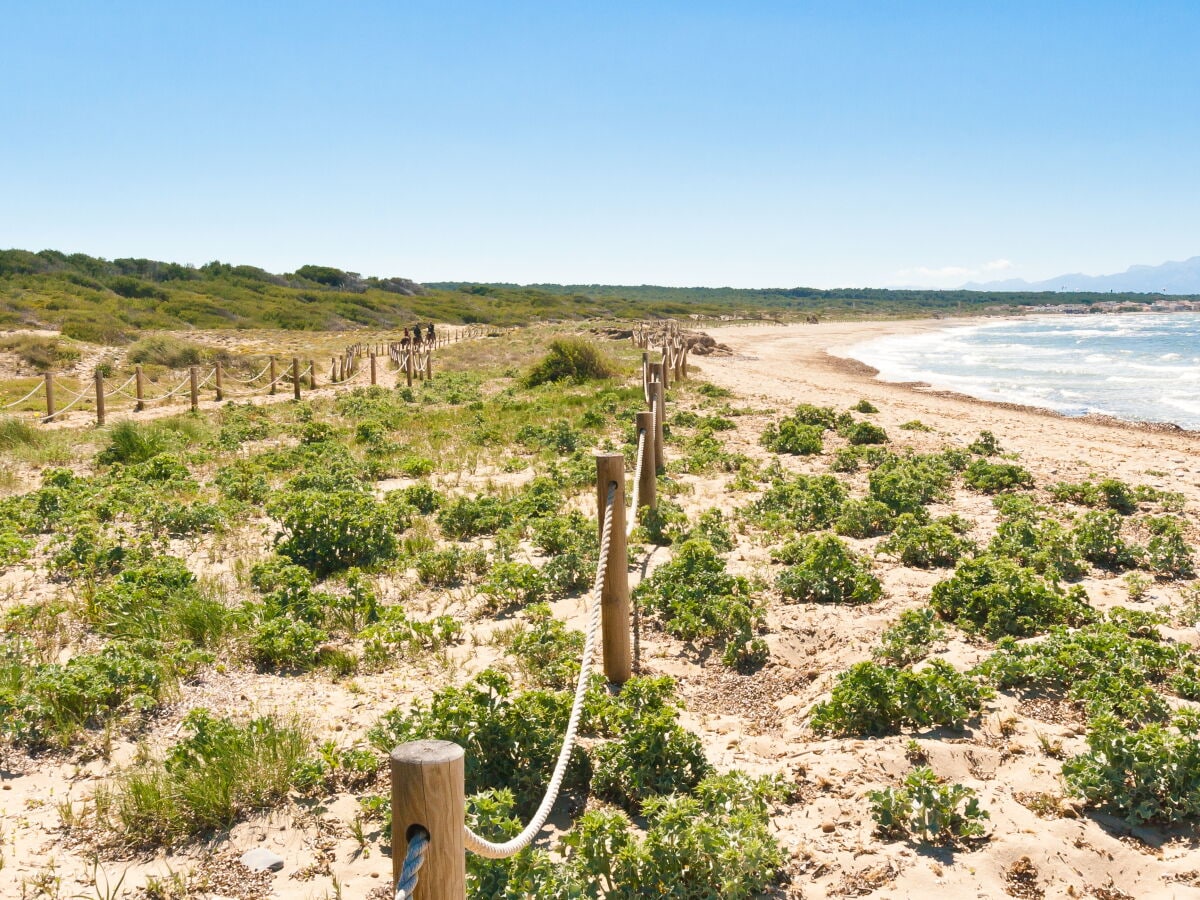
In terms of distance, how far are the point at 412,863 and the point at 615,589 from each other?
3116mm

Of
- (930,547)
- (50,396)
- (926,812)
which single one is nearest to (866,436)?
(930,547)

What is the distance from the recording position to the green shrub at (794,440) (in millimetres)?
13125

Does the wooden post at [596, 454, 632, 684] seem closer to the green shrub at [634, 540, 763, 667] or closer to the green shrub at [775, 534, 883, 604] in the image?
the green shrub at [634, 540, 763, 667]

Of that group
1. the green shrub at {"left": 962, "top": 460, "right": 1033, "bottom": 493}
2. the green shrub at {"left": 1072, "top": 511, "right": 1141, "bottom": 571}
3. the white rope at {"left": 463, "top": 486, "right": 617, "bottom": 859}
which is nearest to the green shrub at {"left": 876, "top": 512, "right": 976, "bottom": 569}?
the green shrub at {"left": 1072, "top": 511, "right": 1141, "bottom": 571}

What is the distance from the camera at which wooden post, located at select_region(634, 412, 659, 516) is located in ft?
26.6

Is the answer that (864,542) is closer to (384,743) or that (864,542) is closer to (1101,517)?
(1101,517)

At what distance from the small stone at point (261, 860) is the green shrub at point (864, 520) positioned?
6321 mm

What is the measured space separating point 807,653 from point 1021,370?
3439 cm

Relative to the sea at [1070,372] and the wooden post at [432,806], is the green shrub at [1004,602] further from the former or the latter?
the sea at [1070,372]

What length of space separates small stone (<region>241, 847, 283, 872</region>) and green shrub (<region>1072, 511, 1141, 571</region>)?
691 centimetres

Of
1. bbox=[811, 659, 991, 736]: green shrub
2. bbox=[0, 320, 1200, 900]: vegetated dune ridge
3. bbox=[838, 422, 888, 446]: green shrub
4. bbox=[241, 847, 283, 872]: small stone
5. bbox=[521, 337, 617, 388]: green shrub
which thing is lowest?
bbox=[241, 847, 283, 872]: small stone

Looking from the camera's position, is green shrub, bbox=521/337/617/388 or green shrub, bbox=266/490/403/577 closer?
green shrub, bbox=266/490/403/577

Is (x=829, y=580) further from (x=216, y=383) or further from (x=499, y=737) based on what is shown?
(x=216, y=383)

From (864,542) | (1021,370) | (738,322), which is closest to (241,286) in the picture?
(738,322)
